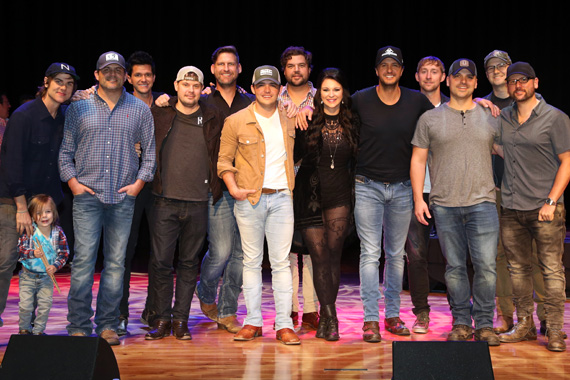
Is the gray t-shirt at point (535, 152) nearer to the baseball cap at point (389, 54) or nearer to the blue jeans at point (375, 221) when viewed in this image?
the blue jeans at point (375, 221)

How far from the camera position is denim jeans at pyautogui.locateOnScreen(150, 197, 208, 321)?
4391 millimetres

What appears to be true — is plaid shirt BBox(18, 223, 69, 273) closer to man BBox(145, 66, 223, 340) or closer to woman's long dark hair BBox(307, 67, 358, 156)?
man BBox(145, 66, 223, 340)

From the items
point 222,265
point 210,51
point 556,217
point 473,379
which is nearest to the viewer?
point 473,379

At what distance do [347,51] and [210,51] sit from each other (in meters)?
Result: 1.89

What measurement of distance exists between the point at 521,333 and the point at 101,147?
9.73 ft

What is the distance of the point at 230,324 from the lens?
4.64 metres

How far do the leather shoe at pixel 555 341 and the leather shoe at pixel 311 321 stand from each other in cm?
151

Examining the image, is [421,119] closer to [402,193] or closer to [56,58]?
[402,193]

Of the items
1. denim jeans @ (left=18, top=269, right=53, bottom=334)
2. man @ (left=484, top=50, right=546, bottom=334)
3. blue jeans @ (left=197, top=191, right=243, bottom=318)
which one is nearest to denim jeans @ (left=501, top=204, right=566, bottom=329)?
man @ (left=484, top=50, right=546, bottom=334)

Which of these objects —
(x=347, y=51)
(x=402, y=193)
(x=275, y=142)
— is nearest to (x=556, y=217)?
(x=402, y=193)

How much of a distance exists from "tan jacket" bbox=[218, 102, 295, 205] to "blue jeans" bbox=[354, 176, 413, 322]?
491 mm


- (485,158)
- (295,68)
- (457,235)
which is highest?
(295,68)

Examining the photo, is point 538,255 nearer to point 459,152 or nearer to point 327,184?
point 459,152

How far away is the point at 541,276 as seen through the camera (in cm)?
466
